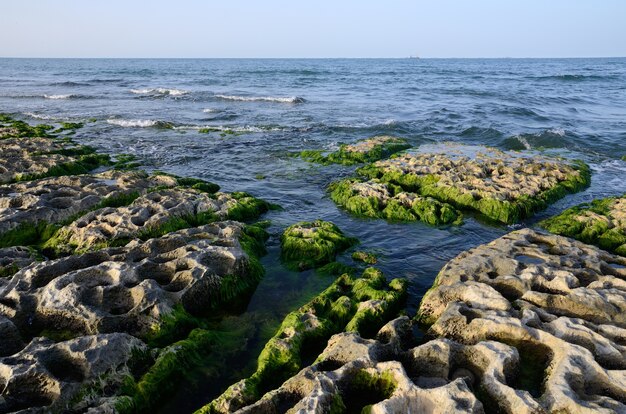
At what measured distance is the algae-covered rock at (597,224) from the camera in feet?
25.6

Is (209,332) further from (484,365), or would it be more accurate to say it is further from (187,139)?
(187,139)

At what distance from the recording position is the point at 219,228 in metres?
7.63

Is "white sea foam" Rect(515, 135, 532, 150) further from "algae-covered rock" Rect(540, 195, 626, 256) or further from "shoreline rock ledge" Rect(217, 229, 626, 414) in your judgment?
"shoreline rock ledge" Rect(217, 229, 626, 414)

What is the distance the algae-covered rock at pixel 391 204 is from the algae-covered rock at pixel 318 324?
2.97 m

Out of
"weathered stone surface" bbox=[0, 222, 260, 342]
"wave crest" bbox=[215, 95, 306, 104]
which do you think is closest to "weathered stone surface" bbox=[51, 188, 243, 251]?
"weathered stone surface" bbox=[0, 222, 260, 342]

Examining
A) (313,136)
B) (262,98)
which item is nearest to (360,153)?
(313,136)

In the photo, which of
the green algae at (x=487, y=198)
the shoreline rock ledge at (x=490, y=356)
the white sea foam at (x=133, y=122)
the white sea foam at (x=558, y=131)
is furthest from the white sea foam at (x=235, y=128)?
the shoreline rock ledge at (x=490, y=356)

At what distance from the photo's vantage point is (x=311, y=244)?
24.7 feet

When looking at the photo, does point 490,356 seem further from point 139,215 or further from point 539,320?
point 139,215

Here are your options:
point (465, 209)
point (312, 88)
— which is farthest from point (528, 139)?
point (312, 88)

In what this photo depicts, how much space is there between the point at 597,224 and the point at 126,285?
8.66 m

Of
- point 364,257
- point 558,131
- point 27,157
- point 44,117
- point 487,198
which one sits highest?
point 44,117

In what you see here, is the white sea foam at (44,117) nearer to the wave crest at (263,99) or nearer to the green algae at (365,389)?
the wave crest at (263,99)

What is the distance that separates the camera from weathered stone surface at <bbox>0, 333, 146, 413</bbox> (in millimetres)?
3873
